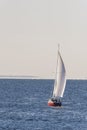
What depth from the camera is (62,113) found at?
400 feet

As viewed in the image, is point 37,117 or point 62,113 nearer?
point 37,117

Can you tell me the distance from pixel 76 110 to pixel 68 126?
29.3 meters

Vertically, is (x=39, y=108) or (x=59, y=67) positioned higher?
(x=59, y=67)

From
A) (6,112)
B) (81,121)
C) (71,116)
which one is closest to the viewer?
(81,121)

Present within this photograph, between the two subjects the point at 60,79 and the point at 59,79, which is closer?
the point at 60,79

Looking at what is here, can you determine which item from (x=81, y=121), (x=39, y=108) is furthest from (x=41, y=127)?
(x=39, y=108)

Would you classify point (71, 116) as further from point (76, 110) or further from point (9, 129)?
point (9, 129)

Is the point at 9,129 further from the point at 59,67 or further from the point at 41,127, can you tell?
the point at 59,67

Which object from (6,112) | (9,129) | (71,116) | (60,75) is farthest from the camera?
(60,75)

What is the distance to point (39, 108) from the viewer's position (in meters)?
134

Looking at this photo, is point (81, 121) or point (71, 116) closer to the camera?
point (81, 121)

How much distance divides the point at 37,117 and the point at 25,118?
3.28 metres

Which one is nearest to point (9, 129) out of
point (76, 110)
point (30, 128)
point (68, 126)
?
point (30, 128)

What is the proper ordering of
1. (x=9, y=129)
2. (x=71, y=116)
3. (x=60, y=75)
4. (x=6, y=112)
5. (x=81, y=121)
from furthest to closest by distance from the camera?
(x=60, y=75) < (x=6, y=112) < (x=71, y=116) < (x=81, y=121) < (x=9, y=129)
